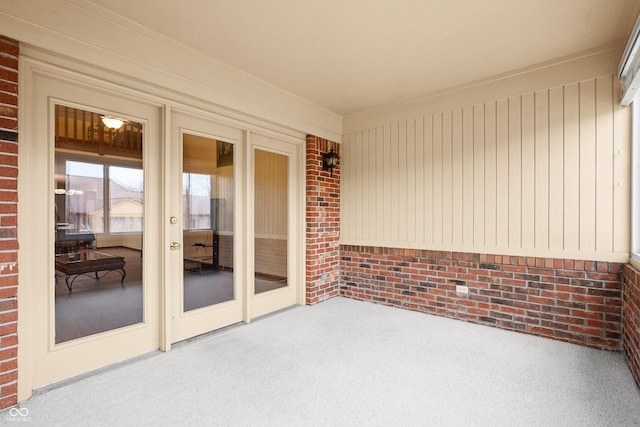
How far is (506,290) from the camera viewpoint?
3.51 metres

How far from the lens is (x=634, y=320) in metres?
2.53

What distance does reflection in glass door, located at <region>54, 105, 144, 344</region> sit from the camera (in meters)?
2.49

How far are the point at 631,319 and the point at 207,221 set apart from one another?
3929 millimetres

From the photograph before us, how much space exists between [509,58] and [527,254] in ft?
6.53

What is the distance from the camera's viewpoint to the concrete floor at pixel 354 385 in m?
2.01

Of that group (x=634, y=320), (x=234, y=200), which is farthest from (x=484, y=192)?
(x=234, y=200)

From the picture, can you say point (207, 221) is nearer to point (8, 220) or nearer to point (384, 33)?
point (8, 220)

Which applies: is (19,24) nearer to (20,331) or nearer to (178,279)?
→ (20,331)

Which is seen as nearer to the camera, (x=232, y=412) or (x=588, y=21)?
(x=232, y=412)

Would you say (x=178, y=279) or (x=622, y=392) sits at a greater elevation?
(x=178, y=279)

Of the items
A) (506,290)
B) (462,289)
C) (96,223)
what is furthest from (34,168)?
(506,290)

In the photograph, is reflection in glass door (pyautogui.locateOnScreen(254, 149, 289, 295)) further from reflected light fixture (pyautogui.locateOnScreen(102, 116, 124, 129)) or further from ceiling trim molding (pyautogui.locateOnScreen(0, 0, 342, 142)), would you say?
reflected light fixture (pyautogui.locateOnScreen(102, 116, 124, 129))

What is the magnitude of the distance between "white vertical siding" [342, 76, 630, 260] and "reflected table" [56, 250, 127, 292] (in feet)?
10.0

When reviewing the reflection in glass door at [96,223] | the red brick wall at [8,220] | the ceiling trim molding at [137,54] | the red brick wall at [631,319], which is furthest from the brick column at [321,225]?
the red brick wall at [631,319]
